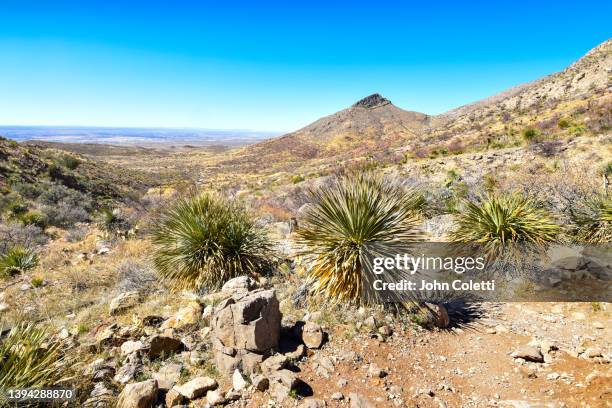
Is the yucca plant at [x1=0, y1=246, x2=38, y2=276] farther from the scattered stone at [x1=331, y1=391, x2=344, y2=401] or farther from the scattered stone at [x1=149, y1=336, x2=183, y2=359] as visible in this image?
the scattered stone at [x1=331, y1=391, x2=344, y2=401]

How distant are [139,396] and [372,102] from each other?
376 ft

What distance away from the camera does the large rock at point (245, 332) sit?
390 centimetres

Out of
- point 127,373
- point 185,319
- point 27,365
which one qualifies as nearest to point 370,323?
point 185,319

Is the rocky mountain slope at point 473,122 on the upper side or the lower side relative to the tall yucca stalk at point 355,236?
upper

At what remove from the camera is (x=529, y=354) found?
13.6ft

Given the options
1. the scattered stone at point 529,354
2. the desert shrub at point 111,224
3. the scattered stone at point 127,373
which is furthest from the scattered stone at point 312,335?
the desert shrub at point 111,224

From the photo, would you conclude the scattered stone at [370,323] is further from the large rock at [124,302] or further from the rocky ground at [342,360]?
the large rock at [124,302]

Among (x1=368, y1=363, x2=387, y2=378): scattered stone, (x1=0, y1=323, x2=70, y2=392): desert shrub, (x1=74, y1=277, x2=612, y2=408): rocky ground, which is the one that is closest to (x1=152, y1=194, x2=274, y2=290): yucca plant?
(x1=74, y1=277, x2=612, y2=408): rocky ground

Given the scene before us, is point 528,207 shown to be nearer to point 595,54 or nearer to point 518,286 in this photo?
point 518,286

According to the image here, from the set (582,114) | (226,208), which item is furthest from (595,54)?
(226,208)

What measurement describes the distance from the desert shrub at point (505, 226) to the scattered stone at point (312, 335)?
15.0 ft

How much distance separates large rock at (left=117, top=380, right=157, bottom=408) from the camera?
3.24 m

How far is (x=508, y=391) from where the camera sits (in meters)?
3.70

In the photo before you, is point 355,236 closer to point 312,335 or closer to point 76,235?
point 312,335
